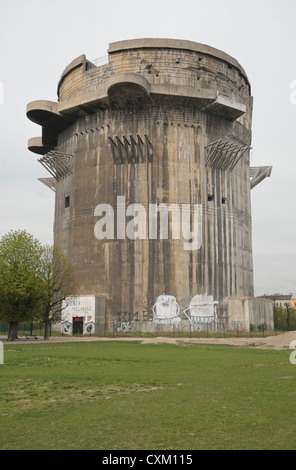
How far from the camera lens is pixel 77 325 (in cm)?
4669

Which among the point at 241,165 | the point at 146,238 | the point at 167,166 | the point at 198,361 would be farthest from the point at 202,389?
the point at 241,165

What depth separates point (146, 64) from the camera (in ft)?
159

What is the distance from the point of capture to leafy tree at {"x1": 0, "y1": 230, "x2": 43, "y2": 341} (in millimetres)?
34688

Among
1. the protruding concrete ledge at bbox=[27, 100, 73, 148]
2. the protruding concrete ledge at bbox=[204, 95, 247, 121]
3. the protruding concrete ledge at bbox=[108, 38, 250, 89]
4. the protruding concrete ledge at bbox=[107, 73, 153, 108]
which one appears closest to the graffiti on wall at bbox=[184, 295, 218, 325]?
the protruding concrete ledge at bbox=[204, 95, 247, 121]

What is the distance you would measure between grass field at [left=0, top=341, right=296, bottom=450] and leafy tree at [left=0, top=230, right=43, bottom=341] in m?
20.2

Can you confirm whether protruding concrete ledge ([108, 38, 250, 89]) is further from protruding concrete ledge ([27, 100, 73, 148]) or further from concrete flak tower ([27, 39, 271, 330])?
protruding concrete ledge ([27, 100, 73, 148])

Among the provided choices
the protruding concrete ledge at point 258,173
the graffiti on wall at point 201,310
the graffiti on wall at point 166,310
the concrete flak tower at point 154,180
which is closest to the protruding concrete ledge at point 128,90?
the concrete flak tower at point 154,180

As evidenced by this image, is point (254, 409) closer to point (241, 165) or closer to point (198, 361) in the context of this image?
point (198, 361)

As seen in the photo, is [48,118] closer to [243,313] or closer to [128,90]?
[128,90]

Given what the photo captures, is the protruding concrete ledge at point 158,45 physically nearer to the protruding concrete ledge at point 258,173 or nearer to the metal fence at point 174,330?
the protruding concrete ledge at point 258,173

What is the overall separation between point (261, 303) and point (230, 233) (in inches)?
348

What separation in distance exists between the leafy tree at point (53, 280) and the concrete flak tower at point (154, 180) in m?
3.71

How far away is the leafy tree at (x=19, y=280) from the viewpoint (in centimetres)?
3469

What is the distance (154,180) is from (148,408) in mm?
39271
